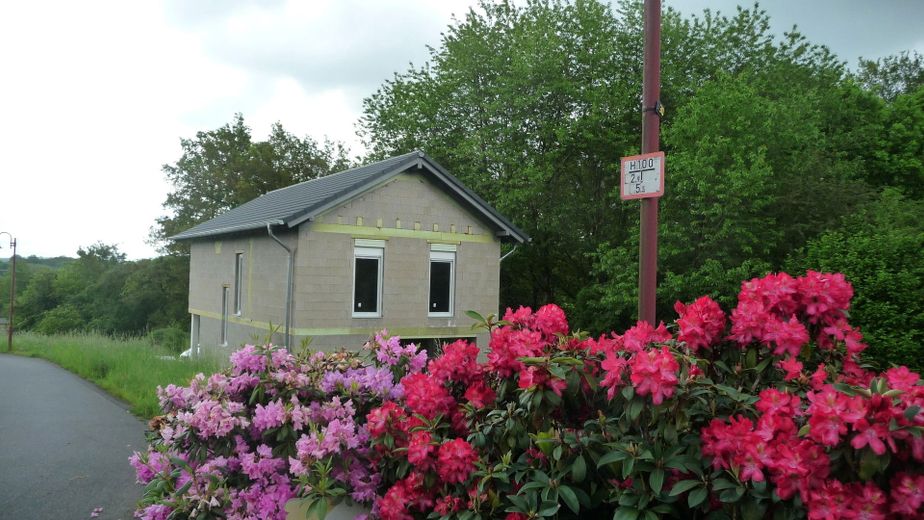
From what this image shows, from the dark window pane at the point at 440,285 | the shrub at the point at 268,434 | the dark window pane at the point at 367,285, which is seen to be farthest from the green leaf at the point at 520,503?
the dark window pane at the point at 440,285

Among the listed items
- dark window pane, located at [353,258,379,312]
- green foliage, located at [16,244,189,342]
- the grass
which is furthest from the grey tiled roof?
green foliage, located at [16,244,189,342]

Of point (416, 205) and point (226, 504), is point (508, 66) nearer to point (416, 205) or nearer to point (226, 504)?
point (416, 205)

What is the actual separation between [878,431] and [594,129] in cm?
2157

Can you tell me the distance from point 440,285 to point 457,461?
15.1 meters

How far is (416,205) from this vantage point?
17.4 m

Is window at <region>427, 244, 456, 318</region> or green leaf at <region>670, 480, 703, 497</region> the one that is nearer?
green leaf at <region>670, 480, 703, 497</region>

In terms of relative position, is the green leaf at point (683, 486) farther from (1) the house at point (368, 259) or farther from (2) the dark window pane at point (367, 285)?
(2) the dark window pane at point (367, 285)

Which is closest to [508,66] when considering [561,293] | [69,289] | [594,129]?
[594,129]

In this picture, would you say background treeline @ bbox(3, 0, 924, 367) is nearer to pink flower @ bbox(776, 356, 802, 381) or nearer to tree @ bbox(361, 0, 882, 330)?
tree @ bbox(361, 0, 882, 330)

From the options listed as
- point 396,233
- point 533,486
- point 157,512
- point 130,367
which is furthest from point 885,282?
point 130,367

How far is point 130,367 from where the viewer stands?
47.2 ft

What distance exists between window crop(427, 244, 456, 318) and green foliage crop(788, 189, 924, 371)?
886cm

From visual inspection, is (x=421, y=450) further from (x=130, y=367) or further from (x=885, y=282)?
(x=130, y=367)

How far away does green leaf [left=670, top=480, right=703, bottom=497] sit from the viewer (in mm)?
2354
